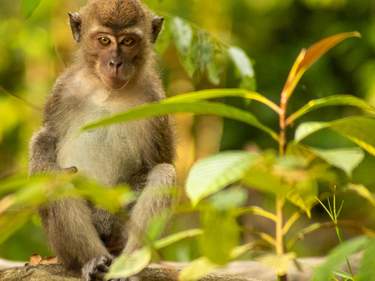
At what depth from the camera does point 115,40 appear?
6.87 metres

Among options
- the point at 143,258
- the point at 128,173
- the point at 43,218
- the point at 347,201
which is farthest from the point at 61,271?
the point at 347,201

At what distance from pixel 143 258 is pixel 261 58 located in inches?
463

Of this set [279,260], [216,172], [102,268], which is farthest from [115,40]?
[216,172]

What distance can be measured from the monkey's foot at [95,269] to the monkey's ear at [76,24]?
1942mm

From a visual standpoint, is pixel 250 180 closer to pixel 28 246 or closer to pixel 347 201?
pixel 28 246

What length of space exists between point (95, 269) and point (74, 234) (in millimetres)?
Result: 330

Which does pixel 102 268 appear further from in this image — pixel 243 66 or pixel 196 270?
pixel 196 270

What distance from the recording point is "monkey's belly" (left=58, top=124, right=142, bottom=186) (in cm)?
687

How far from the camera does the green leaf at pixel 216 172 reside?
2617 millimetres

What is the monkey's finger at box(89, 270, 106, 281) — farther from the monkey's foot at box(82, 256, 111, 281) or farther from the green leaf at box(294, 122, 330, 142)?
the green leaf at box(294, 122, 330, 142)

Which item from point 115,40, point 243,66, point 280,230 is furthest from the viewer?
point 243,66

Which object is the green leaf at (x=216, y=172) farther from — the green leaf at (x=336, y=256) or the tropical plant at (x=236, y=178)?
the green leaf at (x=336, y=256)

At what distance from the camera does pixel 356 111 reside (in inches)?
555

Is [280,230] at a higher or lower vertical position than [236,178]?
lower
